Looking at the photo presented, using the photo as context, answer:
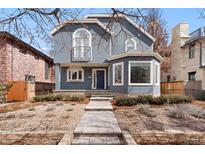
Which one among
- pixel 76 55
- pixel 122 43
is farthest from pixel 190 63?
pixel 76 55

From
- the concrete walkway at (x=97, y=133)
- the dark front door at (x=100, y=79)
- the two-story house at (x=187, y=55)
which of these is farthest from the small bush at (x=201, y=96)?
the concrete walkway at (x=97, y=133)

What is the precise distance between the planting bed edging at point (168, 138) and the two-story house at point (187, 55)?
15457 mm

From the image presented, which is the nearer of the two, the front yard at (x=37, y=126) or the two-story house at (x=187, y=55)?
the front yard at (x=37, y=126)

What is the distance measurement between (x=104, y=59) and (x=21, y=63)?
672cm

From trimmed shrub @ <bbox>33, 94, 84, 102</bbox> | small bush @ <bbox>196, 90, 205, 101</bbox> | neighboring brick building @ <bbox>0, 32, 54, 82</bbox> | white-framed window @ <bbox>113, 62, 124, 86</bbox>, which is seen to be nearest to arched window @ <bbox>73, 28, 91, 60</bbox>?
white-framed window @ <bbox>113, 62, 124, 86</bbox>

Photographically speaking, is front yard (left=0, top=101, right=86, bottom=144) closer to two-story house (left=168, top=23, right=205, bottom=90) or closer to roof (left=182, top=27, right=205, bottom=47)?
roof (left=182, top=27, right=205, bottom=47)

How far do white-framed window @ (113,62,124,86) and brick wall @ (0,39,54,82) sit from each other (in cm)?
745

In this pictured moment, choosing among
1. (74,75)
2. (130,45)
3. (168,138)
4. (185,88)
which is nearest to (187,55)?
(185,88)

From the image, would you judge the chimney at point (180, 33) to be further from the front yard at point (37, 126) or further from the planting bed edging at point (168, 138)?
the planting bed edging at point (168, 138)

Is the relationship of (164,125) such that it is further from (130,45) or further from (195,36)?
(195,36)

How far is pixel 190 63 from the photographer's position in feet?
82.7

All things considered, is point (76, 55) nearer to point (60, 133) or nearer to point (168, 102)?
point (168, 102)

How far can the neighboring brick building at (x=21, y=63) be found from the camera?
17328 millimetres
